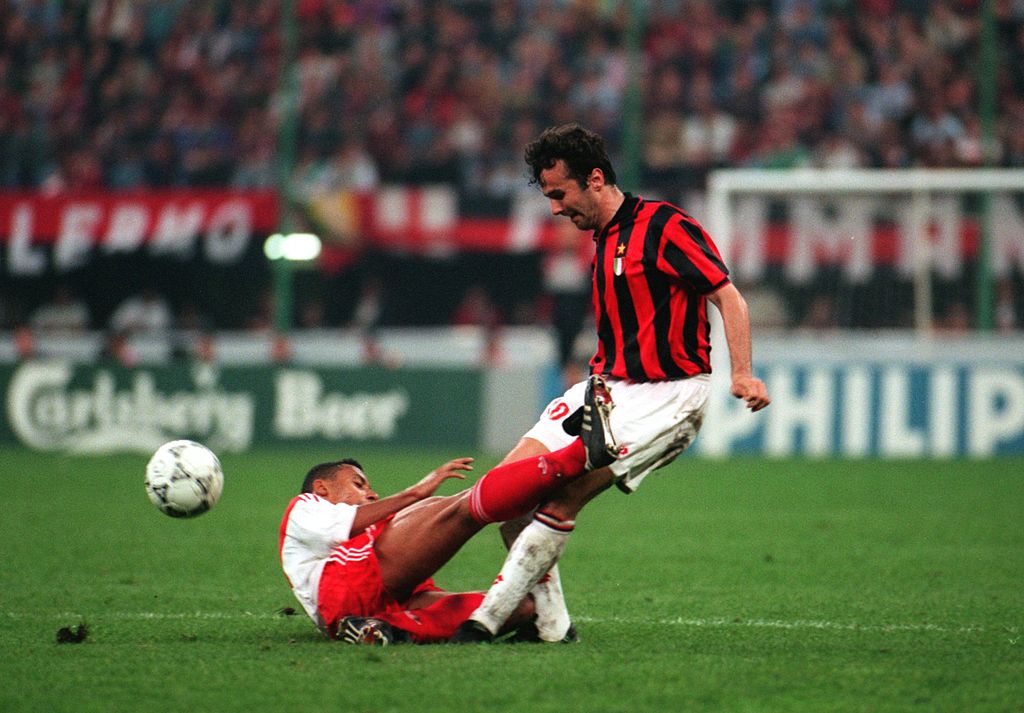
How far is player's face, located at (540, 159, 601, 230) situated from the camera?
5.67m

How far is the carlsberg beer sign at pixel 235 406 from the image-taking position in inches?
690

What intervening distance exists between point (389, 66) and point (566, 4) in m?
2.53

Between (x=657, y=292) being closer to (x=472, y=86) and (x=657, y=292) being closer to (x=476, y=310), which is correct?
(x=476, y=310)

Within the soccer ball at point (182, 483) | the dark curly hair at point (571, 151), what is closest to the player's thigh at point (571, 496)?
the dark curly hair at point (571, 151)

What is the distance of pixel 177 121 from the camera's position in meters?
20.1

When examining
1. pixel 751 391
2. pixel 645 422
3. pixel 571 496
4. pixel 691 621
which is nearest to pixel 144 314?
pixel 691 621

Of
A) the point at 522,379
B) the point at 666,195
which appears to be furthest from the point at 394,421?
the point at 666,195

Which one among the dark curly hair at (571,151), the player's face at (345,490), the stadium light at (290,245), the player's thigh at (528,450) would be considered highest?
the stadium light at (290,245)

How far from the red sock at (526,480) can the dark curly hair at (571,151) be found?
1.02 m

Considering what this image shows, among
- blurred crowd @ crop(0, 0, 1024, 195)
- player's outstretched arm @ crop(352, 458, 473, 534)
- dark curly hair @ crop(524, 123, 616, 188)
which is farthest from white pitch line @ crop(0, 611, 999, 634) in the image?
blurred crowd @ crop(0, 0, 1024, 195)

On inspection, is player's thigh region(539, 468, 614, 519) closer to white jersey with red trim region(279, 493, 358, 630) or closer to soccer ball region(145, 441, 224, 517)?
white jersey with red trim region(279, 493, 358, 630)

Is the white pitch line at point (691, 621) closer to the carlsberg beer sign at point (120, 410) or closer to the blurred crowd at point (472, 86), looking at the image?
the carlsberg beer sign at point (120, 410)

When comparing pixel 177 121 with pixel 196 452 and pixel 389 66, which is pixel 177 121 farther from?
pixel 196 452

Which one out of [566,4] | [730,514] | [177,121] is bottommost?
[730,514]
